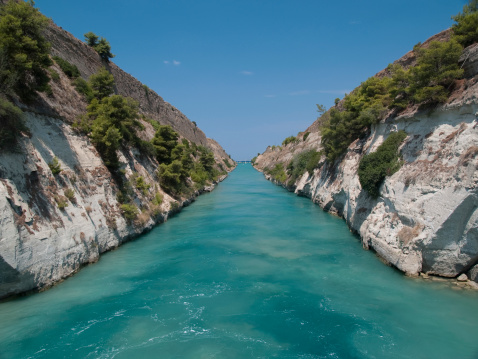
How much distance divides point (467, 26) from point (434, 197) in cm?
1045

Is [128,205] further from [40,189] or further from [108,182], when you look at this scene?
[40,189]

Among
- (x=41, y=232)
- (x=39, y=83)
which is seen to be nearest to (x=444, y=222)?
(x=41, y=232)

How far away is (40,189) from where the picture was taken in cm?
1355

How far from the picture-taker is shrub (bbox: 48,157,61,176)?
15133 millimetres

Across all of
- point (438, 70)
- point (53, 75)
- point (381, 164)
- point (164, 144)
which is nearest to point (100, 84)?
point (53, 75)

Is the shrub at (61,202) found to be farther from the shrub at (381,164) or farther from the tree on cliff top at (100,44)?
the tree on cliff top at (100,44)

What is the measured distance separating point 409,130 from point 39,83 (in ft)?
74.0

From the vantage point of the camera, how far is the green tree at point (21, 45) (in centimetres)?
1411

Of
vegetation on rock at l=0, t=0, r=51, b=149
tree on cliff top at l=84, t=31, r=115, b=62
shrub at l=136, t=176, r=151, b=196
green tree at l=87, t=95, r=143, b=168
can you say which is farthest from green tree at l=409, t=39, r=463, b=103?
tree on cliff top at l=84, t=31, r=115, b=62

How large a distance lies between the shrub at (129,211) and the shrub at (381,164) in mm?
15264

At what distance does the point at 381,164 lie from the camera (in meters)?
17.3

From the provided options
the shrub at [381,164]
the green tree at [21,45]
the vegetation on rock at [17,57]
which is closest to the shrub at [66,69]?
the vegetation on rock at [17,57]

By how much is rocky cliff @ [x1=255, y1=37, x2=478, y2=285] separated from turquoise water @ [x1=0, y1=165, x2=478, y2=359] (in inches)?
42.5

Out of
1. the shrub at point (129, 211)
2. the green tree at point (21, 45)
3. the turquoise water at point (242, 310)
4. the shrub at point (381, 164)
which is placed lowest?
the turquoise water at point (242, 310)
